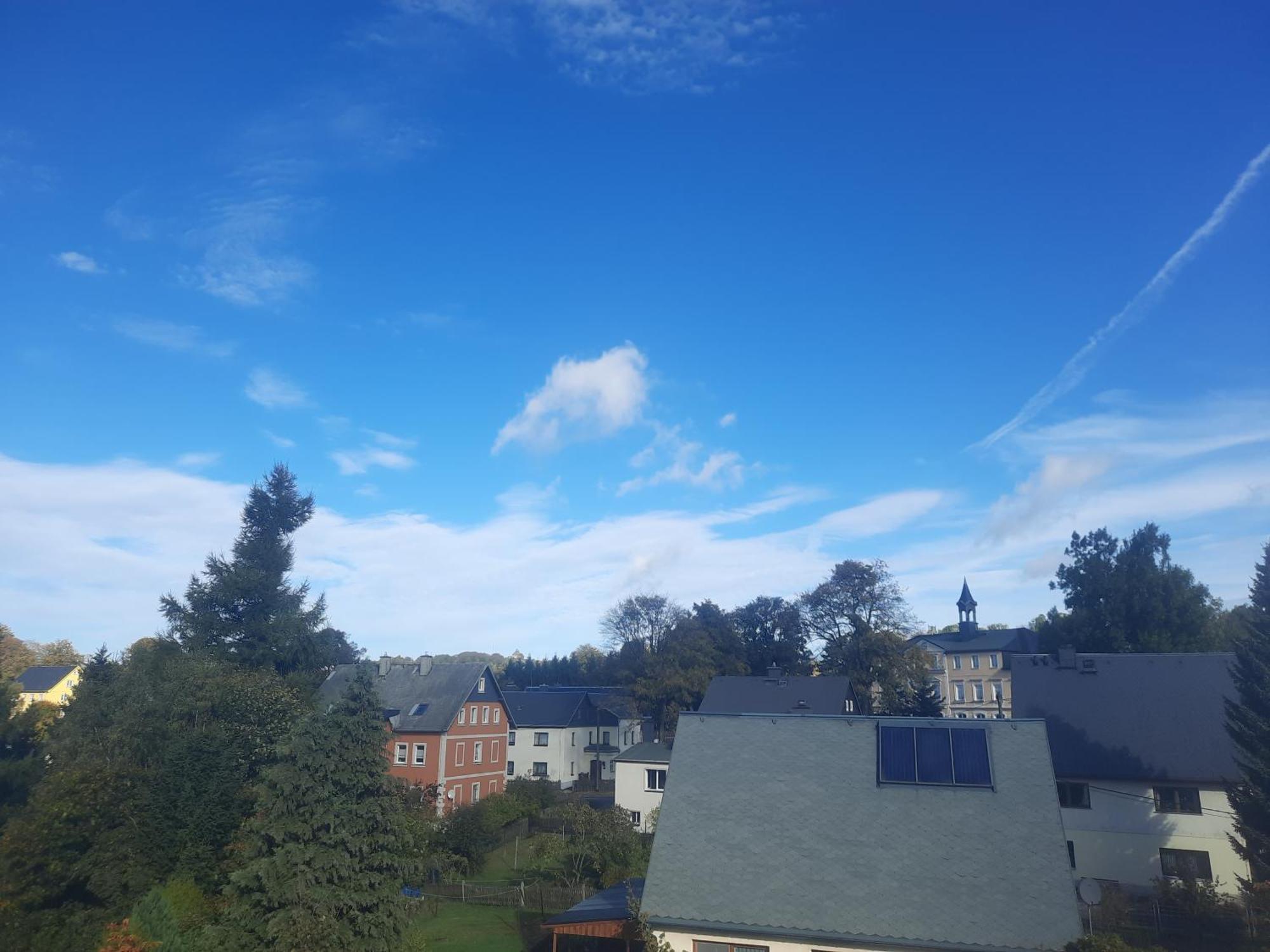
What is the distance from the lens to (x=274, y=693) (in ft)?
132

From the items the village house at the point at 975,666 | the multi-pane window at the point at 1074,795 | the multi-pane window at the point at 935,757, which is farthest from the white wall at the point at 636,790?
the village house at the point at 975,666

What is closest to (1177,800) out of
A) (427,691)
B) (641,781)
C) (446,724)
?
(641,781)

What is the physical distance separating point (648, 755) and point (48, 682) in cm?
8388

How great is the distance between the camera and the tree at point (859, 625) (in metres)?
63.5

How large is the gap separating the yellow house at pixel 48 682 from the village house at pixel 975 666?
101046 millimetres

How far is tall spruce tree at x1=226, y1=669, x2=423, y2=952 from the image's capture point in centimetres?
2153

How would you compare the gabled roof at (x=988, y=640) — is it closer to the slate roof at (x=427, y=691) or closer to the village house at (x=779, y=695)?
the village house at (x=779, y=695)

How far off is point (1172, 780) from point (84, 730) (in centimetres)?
5040

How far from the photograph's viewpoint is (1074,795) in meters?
34.4

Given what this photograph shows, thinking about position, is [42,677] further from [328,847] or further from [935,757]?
[935,757]

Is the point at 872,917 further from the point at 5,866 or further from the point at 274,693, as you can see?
the point at 274,693

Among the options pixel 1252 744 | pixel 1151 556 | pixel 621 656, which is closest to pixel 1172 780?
pixel 1252 744

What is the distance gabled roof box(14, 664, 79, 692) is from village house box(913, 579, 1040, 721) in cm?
10180

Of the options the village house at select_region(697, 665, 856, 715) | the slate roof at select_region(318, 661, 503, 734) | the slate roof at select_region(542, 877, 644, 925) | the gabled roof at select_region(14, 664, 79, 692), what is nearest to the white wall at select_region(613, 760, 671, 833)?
the village house at select_region(697, 665, 856, 715)
